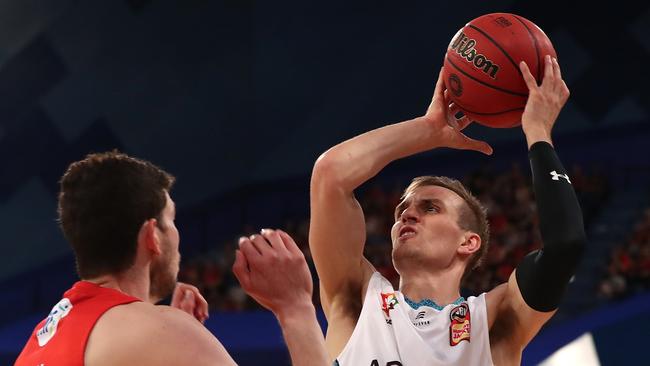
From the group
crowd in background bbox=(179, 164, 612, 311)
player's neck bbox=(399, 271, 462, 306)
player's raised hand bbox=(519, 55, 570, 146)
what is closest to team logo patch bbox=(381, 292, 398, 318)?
player's neck bbox=(399, 271, 462, 306)

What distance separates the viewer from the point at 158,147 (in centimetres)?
1413

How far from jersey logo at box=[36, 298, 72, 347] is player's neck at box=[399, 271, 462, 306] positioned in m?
1.49

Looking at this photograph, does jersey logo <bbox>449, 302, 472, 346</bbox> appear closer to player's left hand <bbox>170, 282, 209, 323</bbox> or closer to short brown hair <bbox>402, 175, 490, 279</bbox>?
short brown hair <bbox>402, 175, 490, 279</bbox>

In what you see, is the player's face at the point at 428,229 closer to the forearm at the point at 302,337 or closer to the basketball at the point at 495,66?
the basketball at the point at 495,66

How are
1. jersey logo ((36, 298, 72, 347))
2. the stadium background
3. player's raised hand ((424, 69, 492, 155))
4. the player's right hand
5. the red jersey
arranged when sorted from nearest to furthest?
the player's right hand < the red jersey < jersey logo ((36, 298, 72, 347)) < player's raised hand ((424, 69, 492, 155)) < the stadium background

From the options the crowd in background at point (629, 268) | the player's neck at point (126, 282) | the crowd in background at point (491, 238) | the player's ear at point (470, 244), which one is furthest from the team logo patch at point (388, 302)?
the crowd in background at point (629, 268)

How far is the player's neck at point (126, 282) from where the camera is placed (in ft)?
7.52

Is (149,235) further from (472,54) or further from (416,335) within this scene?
(472,54)

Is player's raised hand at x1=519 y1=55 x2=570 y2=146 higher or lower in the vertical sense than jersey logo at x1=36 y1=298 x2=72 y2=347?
higher

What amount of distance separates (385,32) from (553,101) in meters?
12.2

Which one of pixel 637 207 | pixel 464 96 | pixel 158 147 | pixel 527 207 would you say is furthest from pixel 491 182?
pixel 464 96

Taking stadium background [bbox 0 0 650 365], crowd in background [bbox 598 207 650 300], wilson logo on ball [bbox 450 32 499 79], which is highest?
wilson logo on ball [bbox 450 32 499 79]

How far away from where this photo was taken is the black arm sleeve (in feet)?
9.43

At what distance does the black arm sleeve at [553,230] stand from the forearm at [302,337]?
1.15 meters
